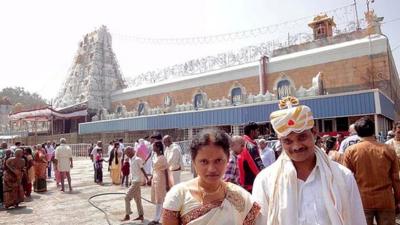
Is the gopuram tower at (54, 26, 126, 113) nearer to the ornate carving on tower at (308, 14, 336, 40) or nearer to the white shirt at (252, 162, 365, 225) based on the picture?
the ornate carving on tower at (308, 14, 336, 40)

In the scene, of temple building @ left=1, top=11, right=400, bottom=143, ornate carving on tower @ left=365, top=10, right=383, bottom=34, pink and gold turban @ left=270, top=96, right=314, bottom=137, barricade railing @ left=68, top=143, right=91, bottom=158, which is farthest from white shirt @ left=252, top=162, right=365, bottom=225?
barricade railing @ left=68, top=143, right=91, bottom=158

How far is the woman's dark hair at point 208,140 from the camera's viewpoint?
2004 millimetres

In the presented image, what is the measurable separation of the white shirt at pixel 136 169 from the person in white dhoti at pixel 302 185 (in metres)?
5.25

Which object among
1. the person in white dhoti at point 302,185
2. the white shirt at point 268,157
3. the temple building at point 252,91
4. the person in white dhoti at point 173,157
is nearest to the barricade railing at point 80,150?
the temple building at point 252,91

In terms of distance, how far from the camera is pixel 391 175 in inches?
139

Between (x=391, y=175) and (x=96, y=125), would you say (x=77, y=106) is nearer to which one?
(x=96, y=125)

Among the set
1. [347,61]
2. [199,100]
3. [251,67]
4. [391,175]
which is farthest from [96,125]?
[391,175]

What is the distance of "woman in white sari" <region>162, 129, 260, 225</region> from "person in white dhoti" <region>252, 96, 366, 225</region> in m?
0.15

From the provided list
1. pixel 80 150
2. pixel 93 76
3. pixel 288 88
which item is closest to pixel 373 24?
pixel 288 88

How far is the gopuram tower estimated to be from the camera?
1505 inches

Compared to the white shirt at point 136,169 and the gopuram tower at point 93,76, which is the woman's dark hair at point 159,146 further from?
the gopuram tower at point 93,76

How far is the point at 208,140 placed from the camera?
2002 mm

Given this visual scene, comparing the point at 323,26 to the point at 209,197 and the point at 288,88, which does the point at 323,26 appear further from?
the point at 209,197

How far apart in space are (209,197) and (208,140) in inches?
13.0
